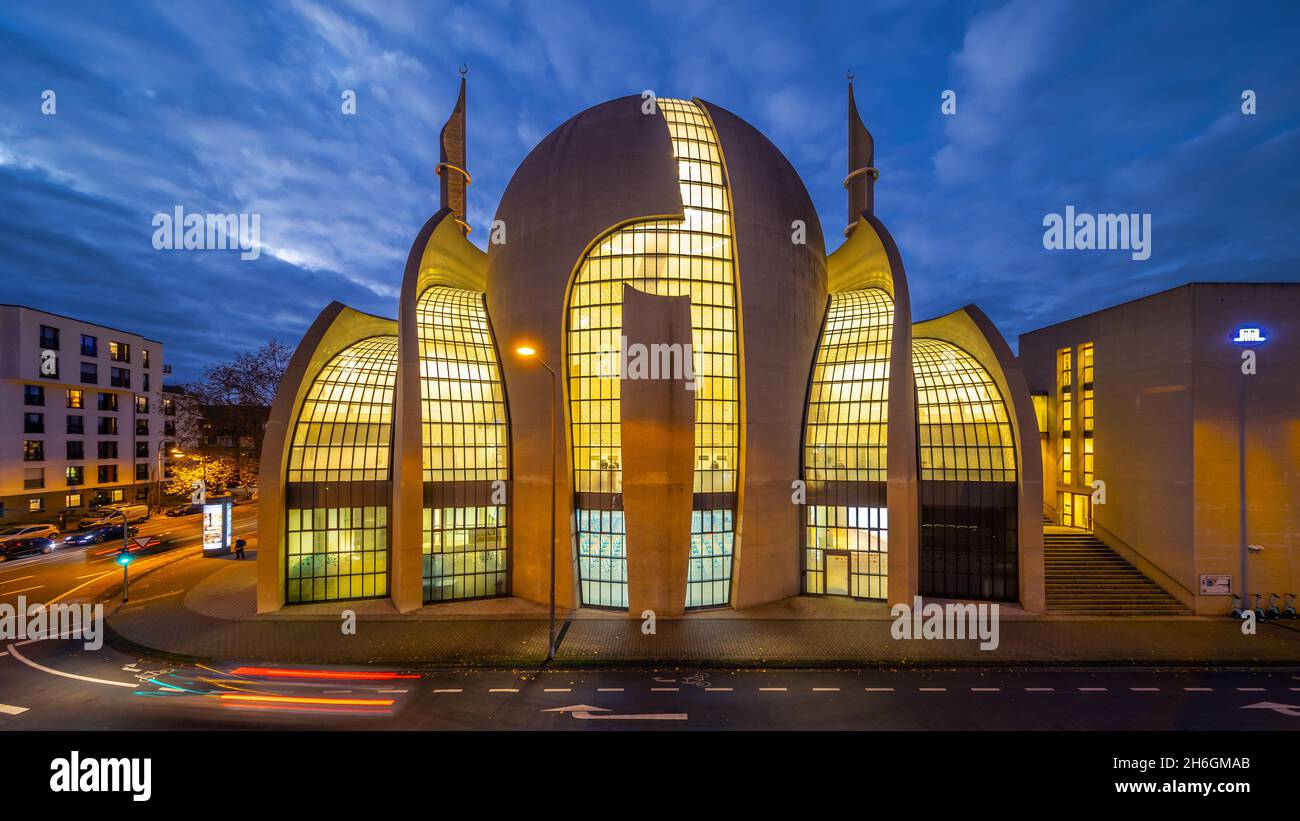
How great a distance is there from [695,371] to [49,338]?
6099cm

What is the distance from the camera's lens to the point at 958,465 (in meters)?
23.1

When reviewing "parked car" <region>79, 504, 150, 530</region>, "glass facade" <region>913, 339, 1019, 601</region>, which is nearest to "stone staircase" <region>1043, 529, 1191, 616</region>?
"glass facade" <region>913, 339, 1019, 601</region>

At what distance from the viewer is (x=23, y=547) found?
3070cm

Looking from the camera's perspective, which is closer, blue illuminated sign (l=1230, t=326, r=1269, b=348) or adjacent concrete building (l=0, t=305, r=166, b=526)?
blue illuminated sign (l=1230, t=326, r=1269, b=348)

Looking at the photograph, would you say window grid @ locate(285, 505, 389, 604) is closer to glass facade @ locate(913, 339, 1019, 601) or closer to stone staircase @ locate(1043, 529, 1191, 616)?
glass facade @ locate(913, 339, 1019, 601)

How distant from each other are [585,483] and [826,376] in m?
13.5

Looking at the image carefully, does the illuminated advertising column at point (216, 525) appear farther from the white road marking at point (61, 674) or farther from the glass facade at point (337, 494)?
the white road marking at point (61, 674)

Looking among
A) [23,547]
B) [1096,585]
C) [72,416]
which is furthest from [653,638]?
[72,416]

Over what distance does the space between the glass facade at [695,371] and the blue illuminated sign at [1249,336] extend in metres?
21.3

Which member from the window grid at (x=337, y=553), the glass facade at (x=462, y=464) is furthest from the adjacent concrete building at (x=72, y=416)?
the glass facade at (x=462, y=464)

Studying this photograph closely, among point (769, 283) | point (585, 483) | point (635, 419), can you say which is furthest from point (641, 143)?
point (585, 483)

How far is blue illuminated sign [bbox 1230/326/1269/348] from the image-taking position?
20047 mm

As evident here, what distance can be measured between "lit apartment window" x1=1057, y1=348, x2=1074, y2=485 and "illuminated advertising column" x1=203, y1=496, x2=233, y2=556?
50818mm

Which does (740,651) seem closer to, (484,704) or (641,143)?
(484,704)
